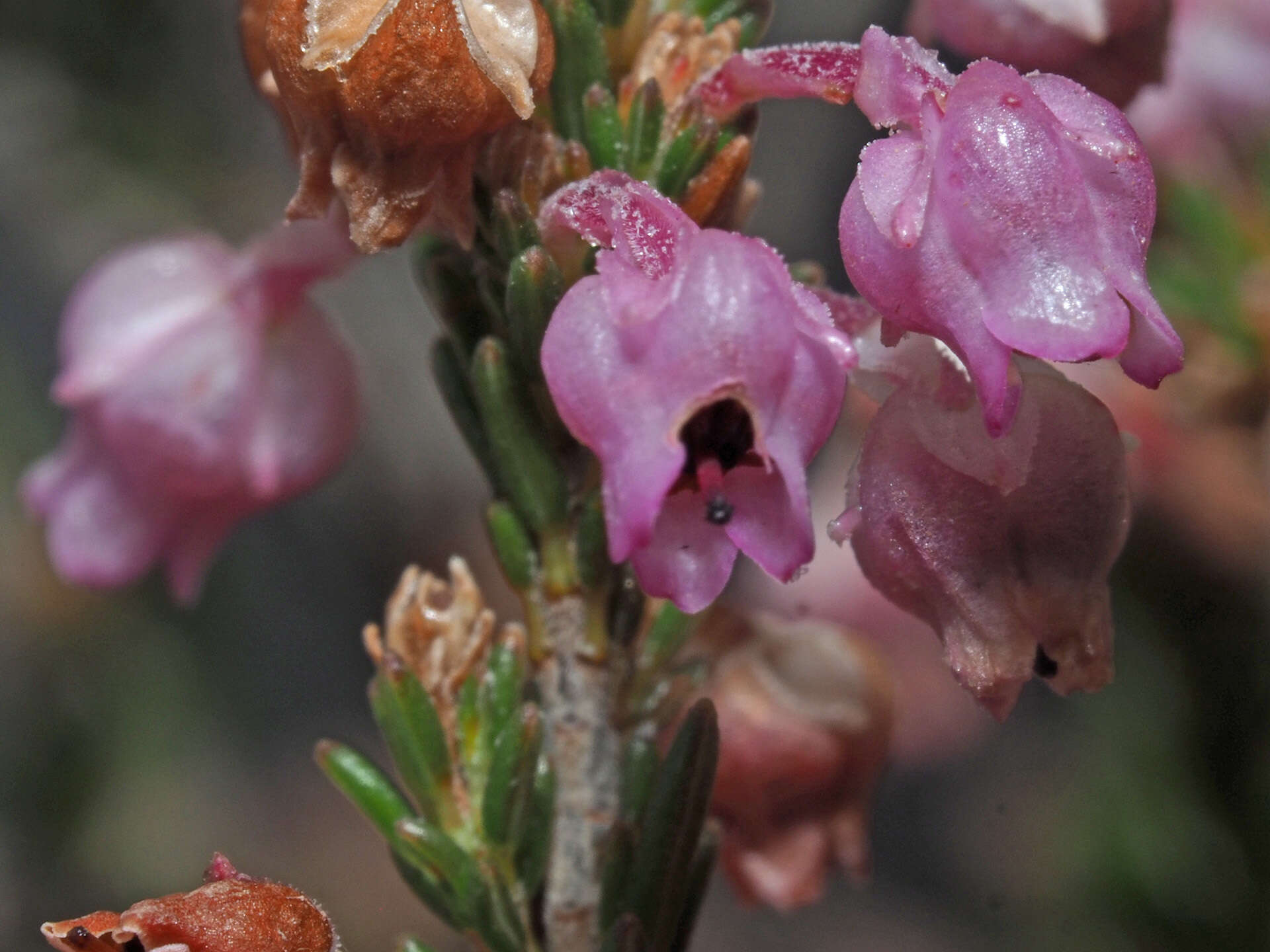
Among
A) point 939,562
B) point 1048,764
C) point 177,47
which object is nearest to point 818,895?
point 939,562

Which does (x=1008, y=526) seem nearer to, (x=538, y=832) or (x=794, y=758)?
(x=538, y=832)

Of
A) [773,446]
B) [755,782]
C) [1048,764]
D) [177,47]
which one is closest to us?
[773,446]

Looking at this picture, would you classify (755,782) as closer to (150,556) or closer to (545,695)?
(545,695)

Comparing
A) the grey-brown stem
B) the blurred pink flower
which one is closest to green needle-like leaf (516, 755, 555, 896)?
the grey-brown stem

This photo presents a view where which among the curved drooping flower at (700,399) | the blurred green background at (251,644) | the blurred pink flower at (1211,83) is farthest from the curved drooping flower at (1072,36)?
the blurred green background at (251,644)

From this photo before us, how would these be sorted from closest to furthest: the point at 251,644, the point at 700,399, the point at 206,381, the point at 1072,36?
the point at 700,399 < the point at 1072,36 < the point at 206,381 < the point at 251,644

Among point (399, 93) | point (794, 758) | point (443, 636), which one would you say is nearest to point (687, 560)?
point (399, 93)
